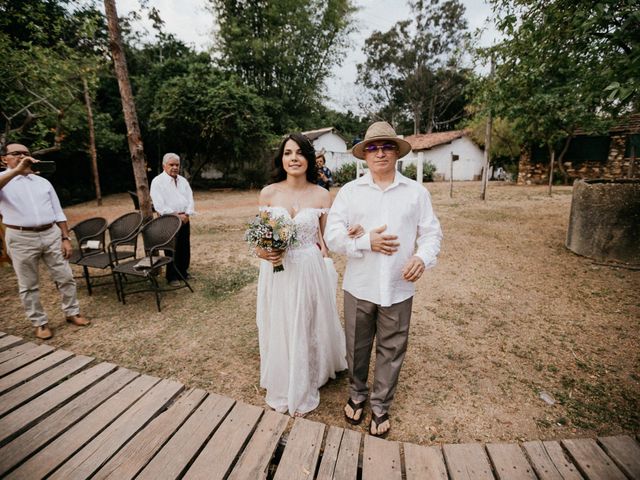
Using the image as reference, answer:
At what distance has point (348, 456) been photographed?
1.81m

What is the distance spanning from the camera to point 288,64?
24.8 m

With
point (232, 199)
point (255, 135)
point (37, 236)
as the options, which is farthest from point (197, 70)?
point (37, 236)

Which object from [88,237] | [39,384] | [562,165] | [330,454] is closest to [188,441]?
[330,454]

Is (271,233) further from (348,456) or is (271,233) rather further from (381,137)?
(348,456)

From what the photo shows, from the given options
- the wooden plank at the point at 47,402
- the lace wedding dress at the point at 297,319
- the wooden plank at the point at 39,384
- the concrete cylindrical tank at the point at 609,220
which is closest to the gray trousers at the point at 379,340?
the lace wedding dress at the point at 297,319

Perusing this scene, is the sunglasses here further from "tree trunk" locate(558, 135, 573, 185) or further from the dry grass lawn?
"tree trunk" locate(558, 135, 573, 185)

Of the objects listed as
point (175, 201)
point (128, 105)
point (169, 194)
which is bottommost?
point (175, 201)

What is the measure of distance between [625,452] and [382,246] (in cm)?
180

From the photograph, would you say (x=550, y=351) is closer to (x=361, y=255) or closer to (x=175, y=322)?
(x=361, y=255)

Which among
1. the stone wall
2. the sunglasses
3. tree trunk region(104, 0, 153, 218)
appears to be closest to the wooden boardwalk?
the sunglasses

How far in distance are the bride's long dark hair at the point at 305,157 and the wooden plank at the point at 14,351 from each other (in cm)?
254

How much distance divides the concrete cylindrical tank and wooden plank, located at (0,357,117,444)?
8109 millimetres

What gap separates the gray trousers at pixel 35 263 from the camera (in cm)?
369

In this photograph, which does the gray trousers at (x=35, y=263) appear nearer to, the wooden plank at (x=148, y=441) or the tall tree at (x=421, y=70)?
the wooden plank at (x=148, y=441)
